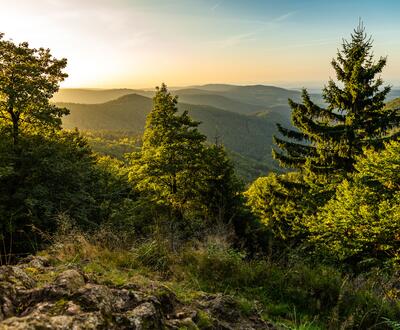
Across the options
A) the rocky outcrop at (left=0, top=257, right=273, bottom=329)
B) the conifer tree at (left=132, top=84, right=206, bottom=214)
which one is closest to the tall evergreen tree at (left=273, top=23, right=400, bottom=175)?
the conifer tree at (left=132, top=84, right=206, bottom=214)

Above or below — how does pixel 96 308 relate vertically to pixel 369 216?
above

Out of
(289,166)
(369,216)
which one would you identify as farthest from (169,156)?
(369,216)

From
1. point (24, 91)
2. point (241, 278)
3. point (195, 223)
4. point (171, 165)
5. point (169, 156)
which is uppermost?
point (24, 91)

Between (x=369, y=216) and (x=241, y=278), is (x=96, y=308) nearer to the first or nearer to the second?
(x=241, y=278)

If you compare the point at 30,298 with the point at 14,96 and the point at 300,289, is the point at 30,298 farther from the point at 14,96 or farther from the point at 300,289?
the point at 14,96

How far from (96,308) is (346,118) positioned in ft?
56.8

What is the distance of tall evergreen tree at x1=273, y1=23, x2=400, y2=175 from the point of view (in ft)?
55.3

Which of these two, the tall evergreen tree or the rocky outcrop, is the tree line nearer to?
the tall evergreen tree

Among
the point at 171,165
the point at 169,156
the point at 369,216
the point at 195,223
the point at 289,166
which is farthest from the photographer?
the point at 169,156

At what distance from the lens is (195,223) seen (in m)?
21.1

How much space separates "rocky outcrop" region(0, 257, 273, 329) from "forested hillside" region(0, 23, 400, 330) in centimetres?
2

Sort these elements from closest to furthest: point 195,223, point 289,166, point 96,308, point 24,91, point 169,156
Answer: point 96,308
point 24,91
point 289,166
point 195,223
point 169,156

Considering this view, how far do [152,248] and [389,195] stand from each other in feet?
38.0

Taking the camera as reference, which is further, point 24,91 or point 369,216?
point 24,91
